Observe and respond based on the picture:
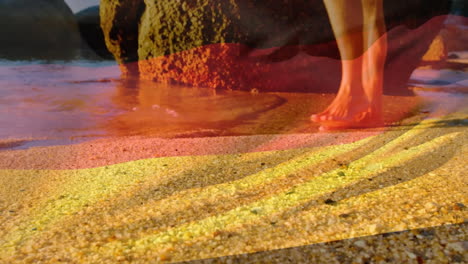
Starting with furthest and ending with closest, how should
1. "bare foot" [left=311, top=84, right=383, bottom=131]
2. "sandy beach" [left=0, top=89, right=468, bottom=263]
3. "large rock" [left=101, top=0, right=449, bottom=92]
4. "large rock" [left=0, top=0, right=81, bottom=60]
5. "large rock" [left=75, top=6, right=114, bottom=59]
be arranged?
"large rock" [left=75, top=6, right=114, bottom=59] < "large rock" [left=0, top=0, right=81, bottom=60] < "large rock" [left=101, top=0, right=449, bottom=92] < "bare foot" [left=311, top=84, right=383, bottom=131] < "sandy beach" [left=0, top=89, right=468, bottom=263]

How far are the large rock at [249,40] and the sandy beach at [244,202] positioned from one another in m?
1.42

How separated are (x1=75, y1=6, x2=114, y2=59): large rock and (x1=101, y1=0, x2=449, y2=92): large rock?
521mm

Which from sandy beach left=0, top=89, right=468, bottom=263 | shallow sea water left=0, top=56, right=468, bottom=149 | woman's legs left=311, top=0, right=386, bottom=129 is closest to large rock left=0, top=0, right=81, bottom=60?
shallow sea water left=0, top=56, right=468, bottom=149

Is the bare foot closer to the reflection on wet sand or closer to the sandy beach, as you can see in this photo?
the sandy beach

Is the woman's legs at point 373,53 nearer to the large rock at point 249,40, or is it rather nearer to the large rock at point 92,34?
the large rock at point 249,40

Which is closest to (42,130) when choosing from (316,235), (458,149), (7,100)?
(7,100)

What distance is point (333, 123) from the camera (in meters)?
1.90

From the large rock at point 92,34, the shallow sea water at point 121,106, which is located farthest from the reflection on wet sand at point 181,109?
the large rock at point 92,34

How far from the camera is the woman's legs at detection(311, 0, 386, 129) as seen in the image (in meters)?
1.89

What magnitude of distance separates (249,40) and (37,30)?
189 cm

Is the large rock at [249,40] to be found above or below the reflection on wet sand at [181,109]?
above

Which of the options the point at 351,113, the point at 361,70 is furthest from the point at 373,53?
the point at 351,113

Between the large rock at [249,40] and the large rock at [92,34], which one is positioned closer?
the large rock at [249,40]

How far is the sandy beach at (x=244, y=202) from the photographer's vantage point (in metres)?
0.71
